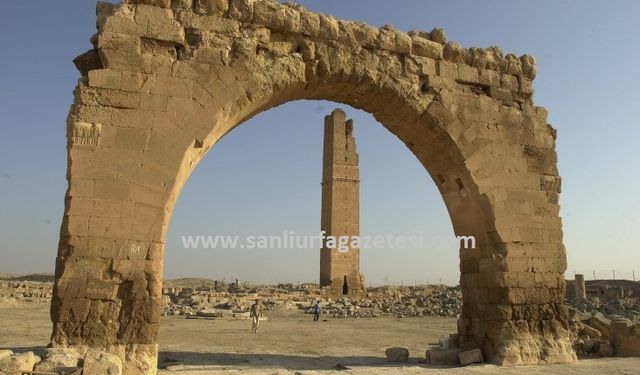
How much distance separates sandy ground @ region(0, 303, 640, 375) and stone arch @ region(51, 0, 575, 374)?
826 millimetres

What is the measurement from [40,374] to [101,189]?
1829mm

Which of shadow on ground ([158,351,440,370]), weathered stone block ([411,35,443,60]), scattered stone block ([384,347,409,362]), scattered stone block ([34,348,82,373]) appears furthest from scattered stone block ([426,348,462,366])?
scattered stone block ([34,348,82,373])

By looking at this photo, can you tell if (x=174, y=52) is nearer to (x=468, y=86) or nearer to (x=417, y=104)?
(x=417, y=104)

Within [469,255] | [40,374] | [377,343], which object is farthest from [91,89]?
[377,343]

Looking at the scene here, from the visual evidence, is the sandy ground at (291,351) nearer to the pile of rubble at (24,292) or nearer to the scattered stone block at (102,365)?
the scattered stone block at (102,365)

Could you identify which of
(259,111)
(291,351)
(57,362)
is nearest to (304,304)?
(291,351)

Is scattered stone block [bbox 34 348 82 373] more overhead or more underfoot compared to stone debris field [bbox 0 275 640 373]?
more overhead

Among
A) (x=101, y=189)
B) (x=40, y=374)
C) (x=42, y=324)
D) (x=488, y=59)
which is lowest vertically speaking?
(x=42, y=324)

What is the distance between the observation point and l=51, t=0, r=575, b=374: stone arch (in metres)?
5.08

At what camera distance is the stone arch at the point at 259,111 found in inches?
200

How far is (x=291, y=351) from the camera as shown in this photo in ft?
28.7

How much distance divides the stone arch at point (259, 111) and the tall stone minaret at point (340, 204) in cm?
1861

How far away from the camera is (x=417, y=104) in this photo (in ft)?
22.6

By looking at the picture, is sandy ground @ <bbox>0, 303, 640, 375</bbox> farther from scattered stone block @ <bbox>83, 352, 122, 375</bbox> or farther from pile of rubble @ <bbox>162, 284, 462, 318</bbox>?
pile of rubble @ <bbox>162, 284, 462, 318</bbox>
